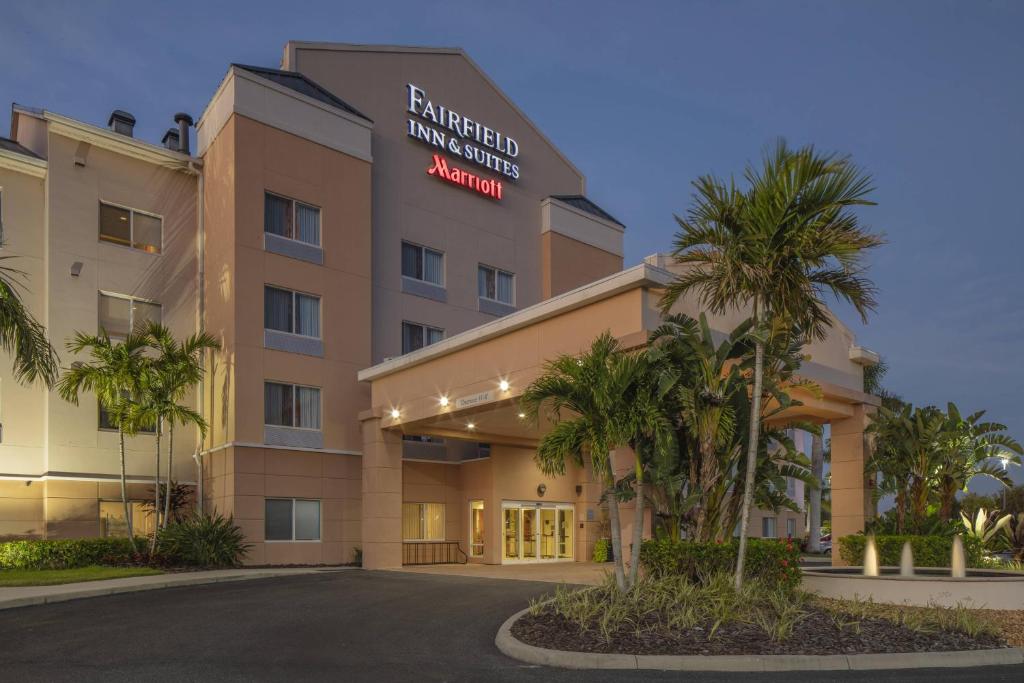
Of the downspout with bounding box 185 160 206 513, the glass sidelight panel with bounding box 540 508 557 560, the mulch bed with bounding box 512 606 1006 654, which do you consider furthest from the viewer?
the glass sidelight panel with bounding box 540 508 557 560

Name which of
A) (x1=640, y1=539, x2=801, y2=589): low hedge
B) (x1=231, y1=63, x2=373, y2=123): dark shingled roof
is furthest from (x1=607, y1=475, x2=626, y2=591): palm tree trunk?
(x1=231, y1=63, x2=373, y2=123): dark shingled roof

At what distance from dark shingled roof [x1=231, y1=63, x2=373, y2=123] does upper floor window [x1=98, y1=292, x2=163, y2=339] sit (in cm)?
827

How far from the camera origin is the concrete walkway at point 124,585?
16.7 m

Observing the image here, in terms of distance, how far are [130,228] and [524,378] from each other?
52.9 ft

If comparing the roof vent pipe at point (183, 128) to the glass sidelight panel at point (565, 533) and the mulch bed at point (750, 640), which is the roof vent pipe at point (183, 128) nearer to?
the glass sidelight panel at point (565, 533)

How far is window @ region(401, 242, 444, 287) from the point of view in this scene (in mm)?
32062

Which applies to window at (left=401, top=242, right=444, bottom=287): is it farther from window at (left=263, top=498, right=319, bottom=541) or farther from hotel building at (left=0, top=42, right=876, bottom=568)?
window at (left=263, top=498, right=319, bottom=541)

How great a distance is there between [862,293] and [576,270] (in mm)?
24251

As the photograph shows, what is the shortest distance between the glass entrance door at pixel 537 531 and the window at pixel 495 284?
340 inches

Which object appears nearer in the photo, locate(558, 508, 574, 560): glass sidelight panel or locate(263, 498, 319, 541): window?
locate(263, 498, 319, 541): window

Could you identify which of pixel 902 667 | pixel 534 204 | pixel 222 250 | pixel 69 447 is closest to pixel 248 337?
pixel 222 250

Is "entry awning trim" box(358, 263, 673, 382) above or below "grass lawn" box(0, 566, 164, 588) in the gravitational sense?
above

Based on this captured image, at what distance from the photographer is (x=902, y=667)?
9.82 meters

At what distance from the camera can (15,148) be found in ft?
91.9
